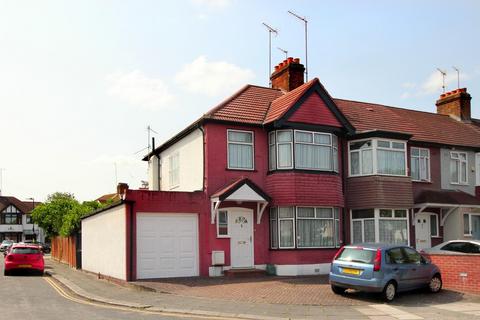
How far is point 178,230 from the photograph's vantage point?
19250 mm

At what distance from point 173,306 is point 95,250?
11685 millimetres

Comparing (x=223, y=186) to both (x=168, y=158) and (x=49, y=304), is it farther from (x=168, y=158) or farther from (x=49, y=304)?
(x=49, y=304)

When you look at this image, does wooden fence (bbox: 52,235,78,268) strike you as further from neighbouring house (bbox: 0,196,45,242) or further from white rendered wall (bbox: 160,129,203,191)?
neighbouring house (bbox: 0,196,45,242)

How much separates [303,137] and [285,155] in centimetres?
106

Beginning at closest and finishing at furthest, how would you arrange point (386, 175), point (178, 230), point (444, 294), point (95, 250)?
point (444, 294) < point (178, 230) < point (386, 175) < point (95, 250)

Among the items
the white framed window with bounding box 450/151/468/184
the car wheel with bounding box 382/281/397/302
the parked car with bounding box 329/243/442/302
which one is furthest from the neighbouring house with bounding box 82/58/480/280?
the car wheel with bounding box 382/281/397/302

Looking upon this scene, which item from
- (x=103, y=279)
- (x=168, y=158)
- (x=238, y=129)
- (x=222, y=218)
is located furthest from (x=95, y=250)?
(x=238, y=129)

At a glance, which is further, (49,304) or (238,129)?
(238,129)

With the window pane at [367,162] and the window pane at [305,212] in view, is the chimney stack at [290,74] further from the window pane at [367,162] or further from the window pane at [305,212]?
the window pane at [305,212]

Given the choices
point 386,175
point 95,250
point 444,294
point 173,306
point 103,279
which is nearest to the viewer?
point 173,306

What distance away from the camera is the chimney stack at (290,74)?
2458cm

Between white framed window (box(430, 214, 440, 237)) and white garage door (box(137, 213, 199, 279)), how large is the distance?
1167 centimetres

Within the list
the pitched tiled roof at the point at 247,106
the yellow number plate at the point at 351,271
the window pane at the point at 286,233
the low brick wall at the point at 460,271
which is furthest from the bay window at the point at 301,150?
the yellow number plate at the point at 351,271

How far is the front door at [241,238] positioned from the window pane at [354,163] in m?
5.22
